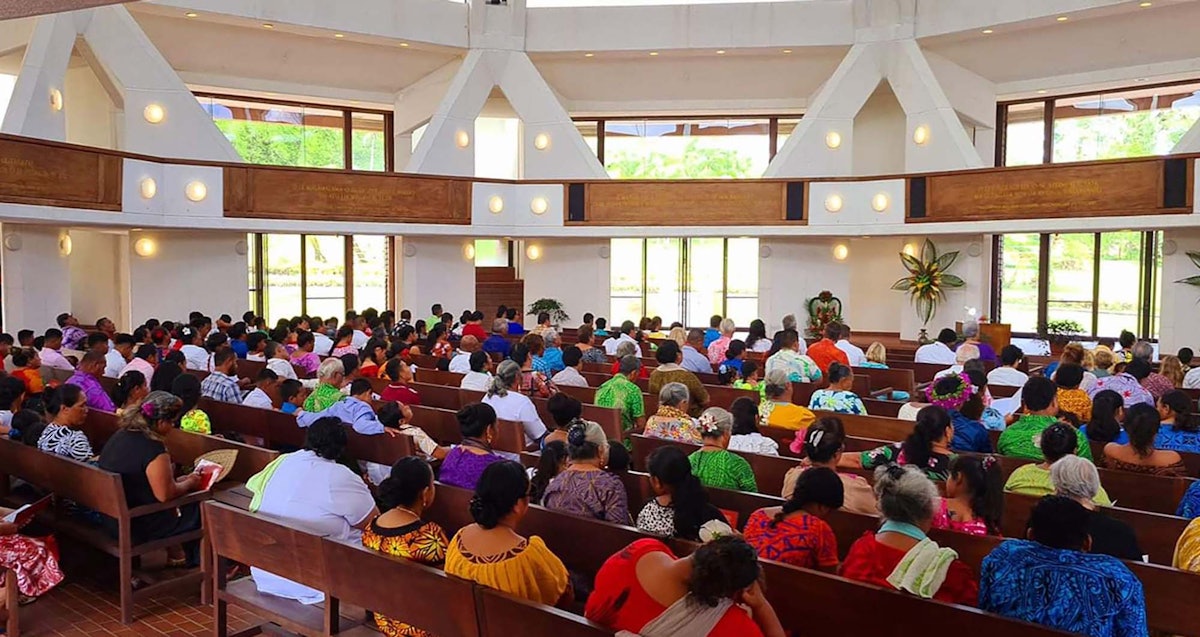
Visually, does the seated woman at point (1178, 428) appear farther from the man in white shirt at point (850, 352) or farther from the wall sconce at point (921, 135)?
the wall sconce at point (921, 135)

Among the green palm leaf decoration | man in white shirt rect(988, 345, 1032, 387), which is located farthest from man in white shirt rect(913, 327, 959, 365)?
the green palm leaf decoration

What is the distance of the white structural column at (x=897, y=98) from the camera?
15.5 meters

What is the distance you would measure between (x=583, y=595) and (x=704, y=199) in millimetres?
13306

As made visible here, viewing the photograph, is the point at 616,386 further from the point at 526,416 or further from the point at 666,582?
the point at 666,582

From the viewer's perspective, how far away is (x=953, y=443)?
5383 mm

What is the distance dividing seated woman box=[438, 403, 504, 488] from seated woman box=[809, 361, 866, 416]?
3052mm

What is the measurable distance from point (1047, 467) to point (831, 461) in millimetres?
1155

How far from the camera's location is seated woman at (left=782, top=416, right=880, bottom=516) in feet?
13.9

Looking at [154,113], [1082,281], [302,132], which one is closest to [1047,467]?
[1082,281]

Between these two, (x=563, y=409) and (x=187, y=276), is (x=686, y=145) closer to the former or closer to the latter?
(x=187, y=276)

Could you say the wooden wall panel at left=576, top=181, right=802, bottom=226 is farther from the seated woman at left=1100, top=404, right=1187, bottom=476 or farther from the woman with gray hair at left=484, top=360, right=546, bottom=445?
the seated woman at left=1100, top=404, right=1187, bottom=476

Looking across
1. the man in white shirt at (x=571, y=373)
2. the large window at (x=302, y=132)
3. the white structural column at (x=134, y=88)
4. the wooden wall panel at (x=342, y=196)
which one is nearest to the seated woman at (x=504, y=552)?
the man in white shirt at (x=571, y=373)

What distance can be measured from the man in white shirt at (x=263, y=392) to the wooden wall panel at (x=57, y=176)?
5897 mm

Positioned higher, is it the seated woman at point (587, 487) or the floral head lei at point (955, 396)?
the floral head lei at point (955, 396)
